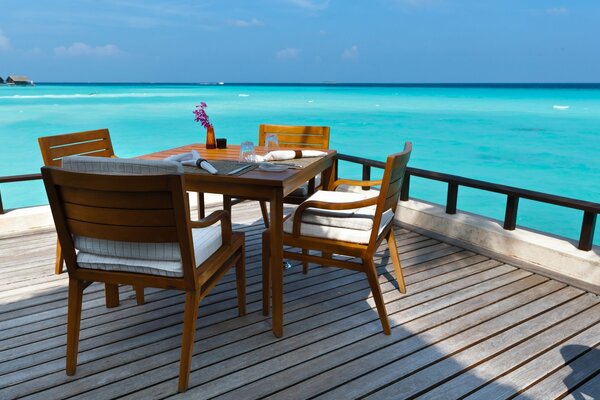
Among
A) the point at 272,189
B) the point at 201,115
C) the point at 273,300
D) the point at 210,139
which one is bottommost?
the point at 273,300

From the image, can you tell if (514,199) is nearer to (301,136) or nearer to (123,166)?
(301,136)

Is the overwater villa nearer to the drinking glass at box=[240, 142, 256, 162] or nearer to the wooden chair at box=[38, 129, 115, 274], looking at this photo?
the wooden chair at box=[38, 129, 115, 274]

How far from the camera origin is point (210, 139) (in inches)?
103

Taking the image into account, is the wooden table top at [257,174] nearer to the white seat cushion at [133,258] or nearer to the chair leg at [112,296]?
the white seat cushion at [133,258]

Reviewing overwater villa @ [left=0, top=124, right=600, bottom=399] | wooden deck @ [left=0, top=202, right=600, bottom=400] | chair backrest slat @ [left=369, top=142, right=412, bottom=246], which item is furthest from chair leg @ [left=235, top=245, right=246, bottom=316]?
chair backrest slat @ [left=369, top=142, right=412, bottom=246]

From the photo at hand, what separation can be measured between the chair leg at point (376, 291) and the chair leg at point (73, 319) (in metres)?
1.15

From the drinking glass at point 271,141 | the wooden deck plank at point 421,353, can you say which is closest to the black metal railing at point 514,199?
the wooden deck plank at point 421,353

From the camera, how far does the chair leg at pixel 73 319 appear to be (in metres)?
1.53

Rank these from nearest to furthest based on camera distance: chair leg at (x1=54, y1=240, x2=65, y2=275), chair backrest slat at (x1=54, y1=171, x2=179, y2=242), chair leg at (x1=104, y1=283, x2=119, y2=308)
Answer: chair backrest slat at (x1=54, y1=171, x2=179, y2=242) → chair leg at (x1=104, y1=283, x2=119, y2=308) → chair leg at (x1=54, y1=240, x2=65, y2=275)

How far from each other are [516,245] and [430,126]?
20454 millimetres

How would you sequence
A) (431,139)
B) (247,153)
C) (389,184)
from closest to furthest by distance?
(389,184) < (247,153) < (431,139)

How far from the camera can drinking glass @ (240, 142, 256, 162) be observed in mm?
2215

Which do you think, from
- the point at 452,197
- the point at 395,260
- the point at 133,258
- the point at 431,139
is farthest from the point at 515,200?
the point at 431,139

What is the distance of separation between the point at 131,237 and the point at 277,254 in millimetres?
657
